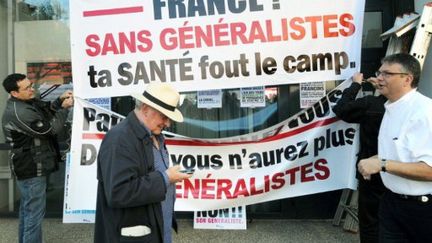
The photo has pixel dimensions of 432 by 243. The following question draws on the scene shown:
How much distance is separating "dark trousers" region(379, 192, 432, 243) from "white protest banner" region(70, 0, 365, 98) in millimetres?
1482

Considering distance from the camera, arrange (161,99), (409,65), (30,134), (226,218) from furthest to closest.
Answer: (226,218)
(30,134)
(409,65)
(161,99)

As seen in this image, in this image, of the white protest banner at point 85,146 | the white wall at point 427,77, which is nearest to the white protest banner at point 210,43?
the white protest banner at point 85,146

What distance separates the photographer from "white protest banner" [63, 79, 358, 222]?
4.09 meters

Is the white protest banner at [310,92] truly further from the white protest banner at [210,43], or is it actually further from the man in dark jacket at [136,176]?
the man in dark jacket at [136,176]

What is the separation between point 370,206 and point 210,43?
6.55 ft

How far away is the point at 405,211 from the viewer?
268cm

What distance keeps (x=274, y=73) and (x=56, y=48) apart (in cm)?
305

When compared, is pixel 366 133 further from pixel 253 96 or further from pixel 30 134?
pixel 30 134

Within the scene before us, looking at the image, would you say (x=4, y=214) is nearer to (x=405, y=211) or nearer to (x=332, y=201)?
(x=332, y=201)

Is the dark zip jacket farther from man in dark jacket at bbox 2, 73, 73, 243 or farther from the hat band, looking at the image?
the hat band

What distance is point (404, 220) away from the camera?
8.87ft

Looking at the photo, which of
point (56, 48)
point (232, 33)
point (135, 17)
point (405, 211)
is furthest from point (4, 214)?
point (405, 211)

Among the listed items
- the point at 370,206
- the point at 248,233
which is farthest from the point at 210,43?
the point at 248,233

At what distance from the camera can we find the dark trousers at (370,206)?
12.3 feet
